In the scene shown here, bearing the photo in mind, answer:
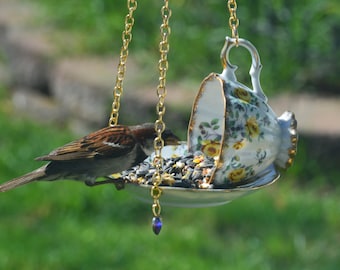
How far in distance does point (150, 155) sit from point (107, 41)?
4.43 meters

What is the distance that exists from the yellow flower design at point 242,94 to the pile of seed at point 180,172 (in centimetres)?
28

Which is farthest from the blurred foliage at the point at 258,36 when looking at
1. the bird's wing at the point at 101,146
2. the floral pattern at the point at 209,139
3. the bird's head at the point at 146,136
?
the bird's wing at the point at 101,146

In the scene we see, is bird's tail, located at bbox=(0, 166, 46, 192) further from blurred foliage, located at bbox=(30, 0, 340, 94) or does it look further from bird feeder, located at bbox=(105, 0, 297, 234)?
blurred foliage, located at bbox=(30, 0, 340, 94)

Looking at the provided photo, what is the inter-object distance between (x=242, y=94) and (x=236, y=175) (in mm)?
281

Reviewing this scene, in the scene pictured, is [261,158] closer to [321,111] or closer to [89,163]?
[89,163]

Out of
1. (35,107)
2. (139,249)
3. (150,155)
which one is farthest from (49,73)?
(150,155)

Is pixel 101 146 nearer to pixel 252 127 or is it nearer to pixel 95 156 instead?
pixel 95 156

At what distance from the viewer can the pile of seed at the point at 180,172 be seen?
338 cm

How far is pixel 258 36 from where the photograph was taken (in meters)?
6.71

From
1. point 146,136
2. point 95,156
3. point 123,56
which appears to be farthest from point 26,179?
point 123,56

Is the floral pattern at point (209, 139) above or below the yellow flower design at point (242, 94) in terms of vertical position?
below

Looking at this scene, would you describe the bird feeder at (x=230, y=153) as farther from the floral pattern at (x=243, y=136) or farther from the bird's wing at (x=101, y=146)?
the bird's wing at (x=101, y=146)

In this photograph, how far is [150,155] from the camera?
362 cm

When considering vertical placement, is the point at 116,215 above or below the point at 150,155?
below
